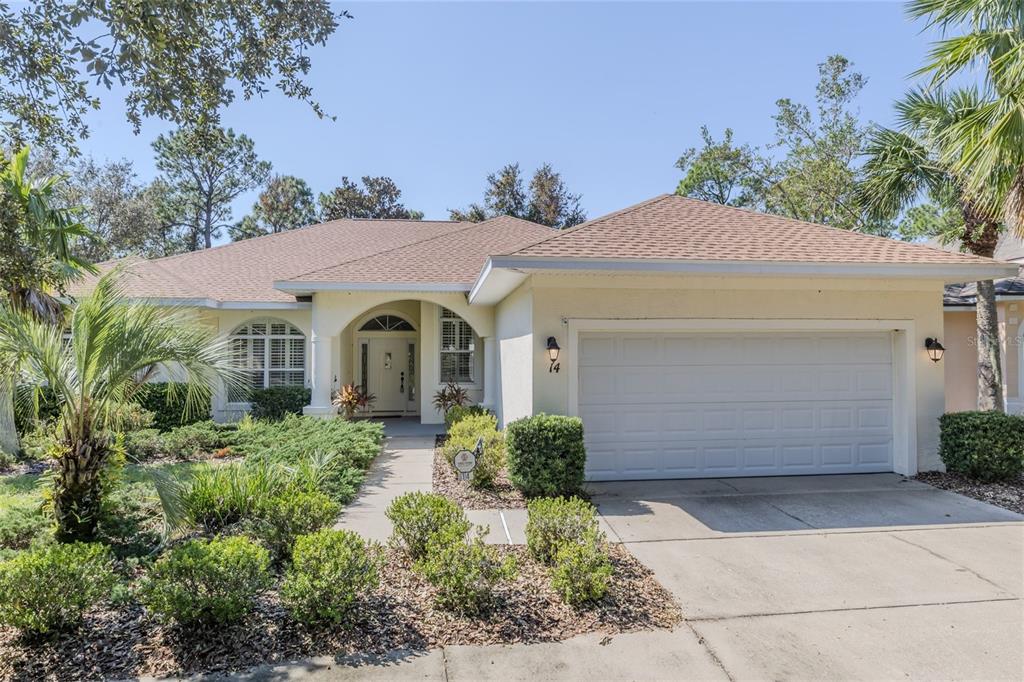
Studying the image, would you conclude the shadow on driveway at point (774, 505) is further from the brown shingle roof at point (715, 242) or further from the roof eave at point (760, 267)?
the brown shingle roof at point (715, 242)

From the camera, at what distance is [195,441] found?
1076 cm

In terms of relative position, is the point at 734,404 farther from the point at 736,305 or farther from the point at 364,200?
the point at 364,200

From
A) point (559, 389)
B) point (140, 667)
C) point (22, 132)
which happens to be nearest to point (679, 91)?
point (559, 389)

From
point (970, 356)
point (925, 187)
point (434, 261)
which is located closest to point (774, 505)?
point (925, 187)

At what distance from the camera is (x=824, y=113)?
21281 mm

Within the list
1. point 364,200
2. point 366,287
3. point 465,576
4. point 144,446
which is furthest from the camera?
point 364,200

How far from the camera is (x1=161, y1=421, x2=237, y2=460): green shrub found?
10.5 m

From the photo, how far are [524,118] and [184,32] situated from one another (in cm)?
1148

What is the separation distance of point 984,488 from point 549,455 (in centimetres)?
609

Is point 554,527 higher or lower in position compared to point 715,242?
lower

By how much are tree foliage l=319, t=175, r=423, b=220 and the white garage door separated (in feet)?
97.4

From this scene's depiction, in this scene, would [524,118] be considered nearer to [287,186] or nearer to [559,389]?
[559,389]

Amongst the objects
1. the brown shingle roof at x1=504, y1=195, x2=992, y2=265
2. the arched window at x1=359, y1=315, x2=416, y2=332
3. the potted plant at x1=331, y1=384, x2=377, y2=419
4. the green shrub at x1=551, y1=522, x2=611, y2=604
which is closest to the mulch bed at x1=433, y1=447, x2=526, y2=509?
the green shrub at x1=551, y1=522, x2=611, y2=604

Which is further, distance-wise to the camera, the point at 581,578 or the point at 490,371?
the point at 490,371
